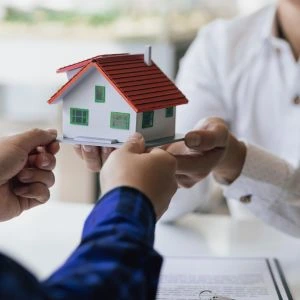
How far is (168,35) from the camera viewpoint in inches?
92.8

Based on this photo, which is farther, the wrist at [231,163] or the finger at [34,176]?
the wrist at [231,163]

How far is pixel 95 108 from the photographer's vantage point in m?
0.72

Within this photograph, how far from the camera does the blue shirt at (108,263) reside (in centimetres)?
37

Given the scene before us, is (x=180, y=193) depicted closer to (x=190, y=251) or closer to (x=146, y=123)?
(x=190, y=251)

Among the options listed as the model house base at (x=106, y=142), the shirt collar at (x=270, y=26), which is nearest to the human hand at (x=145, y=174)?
the model house base at (x=106, y=142)

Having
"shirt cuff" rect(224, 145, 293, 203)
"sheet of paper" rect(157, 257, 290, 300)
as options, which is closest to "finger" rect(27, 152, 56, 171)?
"sheet of paper" rect(157, 257, 290, 300)

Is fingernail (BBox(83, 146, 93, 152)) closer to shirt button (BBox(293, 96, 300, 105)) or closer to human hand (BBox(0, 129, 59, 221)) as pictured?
human hand (BBox(0, 129, 59, 221))

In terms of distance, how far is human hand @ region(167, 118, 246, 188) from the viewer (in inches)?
31.4

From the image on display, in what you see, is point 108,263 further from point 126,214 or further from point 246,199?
point 246,199

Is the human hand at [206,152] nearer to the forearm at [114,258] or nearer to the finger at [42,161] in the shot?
the finger at [42,161]

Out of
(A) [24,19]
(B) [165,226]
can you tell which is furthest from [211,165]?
(A) [24,19]

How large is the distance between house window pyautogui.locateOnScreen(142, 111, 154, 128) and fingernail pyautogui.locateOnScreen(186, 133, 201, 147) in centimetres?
6

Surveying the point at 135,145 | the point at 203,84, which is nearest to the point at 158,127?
the point at 135,145

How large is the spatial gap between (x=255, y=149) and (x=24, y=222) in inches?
16.3
